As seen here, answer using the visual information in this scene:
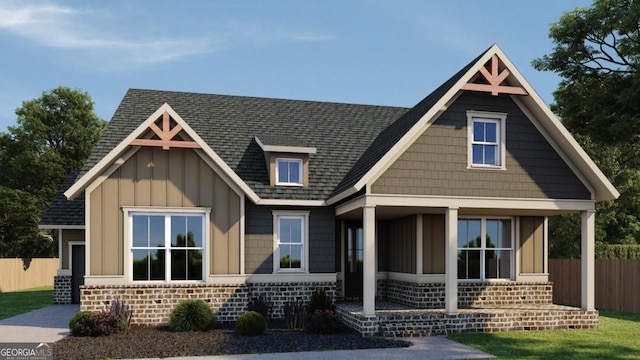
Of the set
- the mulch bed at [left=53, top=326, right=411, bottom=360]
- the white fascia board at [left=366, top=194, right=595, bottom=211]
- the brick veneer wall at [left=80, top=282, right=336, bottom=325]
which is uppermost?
the white fascia board at [left=366, top=194, right=595, bottom=211]

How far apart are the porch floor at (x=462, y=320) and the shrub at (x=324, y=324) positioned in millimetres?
507

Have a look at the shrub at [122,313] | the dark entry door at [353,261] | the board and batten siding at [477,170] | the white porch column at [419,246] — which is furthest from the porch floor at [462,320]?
the shrub at [122,313]

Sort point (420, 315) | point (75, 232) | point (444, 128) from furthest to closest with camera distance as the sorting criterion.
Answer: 1. point (75, 232)
2. point (444, 128)
3. point (420, 315)

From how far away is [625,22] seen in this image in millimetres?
22547

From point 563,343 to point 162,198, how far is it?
1107cm

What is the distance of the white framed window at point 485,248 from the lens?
1789 cm

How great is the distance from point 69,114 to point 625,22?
149 ft

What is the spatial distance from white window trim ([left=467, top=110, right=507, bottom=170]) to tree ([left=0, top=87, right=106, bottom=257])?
40.7 metres

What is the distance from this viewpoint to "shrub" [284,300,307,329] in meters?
15.7

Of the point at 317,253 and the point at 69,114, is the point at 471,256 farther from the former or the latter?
the point at 69,114

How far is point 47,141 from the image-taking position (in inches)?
2032

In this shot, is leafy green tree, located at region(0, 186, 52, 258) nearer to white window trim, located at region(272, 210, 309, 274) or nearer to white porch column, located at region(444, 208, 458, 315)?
white window trim, located at region(272, 210, 309, 274)

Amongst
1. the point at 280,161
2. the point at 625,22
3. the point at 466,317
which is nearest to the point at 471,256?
the point at 466,317

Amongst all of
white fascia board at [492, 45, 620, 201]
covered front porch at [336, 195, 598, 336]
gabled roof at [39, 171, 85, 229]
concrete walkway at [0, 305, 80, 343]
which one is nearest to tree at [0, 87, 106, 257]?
gabled roof at [39, 171, 85, 229]
